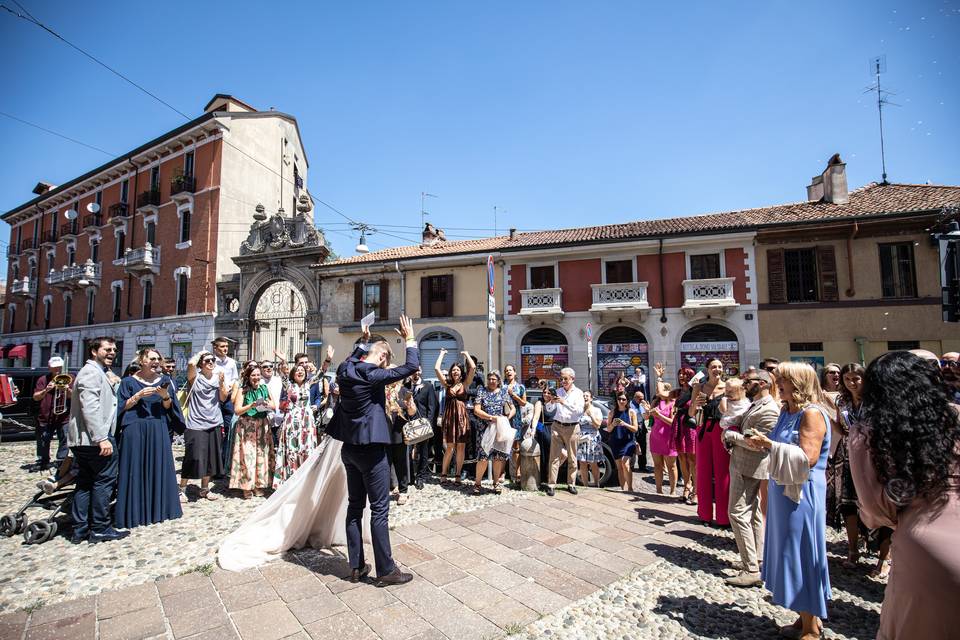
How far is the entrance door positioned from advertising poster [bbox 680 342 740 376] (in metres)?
18.0

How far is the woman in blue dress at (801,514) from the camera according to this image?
9.53 feet

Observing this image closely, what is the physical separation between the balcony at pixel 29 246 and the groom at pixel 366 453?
1823 inches

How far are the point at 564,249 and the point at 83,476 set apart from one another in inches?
670

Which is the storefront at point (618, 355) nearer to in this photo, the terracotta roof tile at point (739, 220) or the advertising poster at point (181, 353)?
the terracotta roof tile at point (739, 220)

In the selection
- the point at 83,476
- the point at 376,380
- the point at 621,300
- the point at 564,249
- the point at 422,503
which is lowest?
the point at 422,503

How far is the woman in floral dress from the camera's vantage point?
6574 mm

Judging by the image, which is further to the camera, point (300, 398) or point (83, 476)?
point (300, 398)

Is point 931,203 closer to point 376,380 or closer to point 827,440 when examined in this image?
→ point 827,440

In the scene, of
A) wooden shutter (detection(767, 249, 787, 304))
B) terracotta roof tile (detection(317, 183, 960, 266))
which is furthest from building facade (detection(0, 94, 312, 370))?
wooden shutter (detection(767, 249, 787, 304))

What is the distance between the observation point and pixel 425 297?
21.0 m

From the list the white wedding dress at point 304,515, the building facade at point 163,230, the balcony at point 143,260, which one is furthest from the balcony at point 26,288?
the white wedding dress at point 304,515

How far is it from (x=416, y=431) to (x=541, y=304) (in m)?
13.9

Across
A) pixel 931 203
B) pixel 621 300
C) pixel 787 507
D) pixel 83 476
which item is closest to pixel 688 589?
pixel 787 507

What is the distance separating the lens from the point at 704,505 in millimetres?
5219
